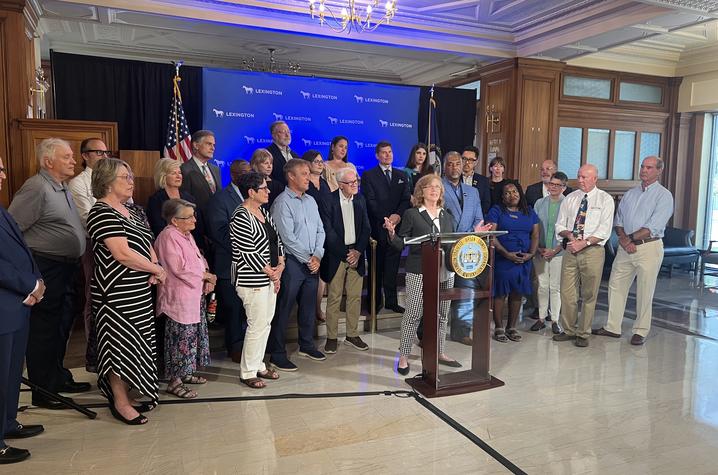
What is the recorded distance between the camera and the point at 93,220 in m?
2.88

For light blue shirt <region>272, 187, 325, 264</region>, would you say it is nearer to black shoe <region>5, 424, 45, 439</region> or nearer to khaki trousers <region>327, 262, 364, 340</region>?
khaki trousers <region>327, 262, 364, 340</region>

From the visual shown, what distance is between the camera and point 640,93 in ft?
28.0

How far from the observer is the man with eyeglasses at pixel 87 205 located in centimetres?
341

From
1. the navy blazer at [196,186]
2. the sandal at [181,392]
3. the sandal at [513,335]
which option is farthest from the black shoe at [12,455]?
the sandal at [513,335]

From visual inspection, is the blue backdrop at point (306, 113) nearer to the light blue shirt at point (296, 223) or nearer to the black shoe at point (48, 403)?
the light blue shirt at point (296, 223)

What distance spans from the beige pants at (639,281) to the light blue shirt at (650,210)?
0.52ft

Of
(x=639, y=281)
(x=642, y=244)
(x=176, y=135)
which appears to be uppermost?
(x=176, y=135)

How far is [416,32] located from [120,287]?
16.6ft

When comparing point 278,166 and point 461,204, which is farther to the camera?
point 278,166

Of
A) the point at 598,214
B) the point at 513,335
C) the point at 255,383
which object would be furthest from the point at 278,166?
the point at 598,214

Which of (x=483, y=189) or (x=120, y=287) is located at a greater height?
(x=483, y=189)

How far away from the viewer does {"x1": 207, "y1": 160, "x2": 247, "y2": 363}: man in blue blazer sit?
3863mm

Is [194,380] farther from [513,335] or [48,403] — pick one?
[513,335]


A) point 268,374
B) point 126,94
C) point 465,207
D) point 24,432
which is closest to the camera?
point 24,432
